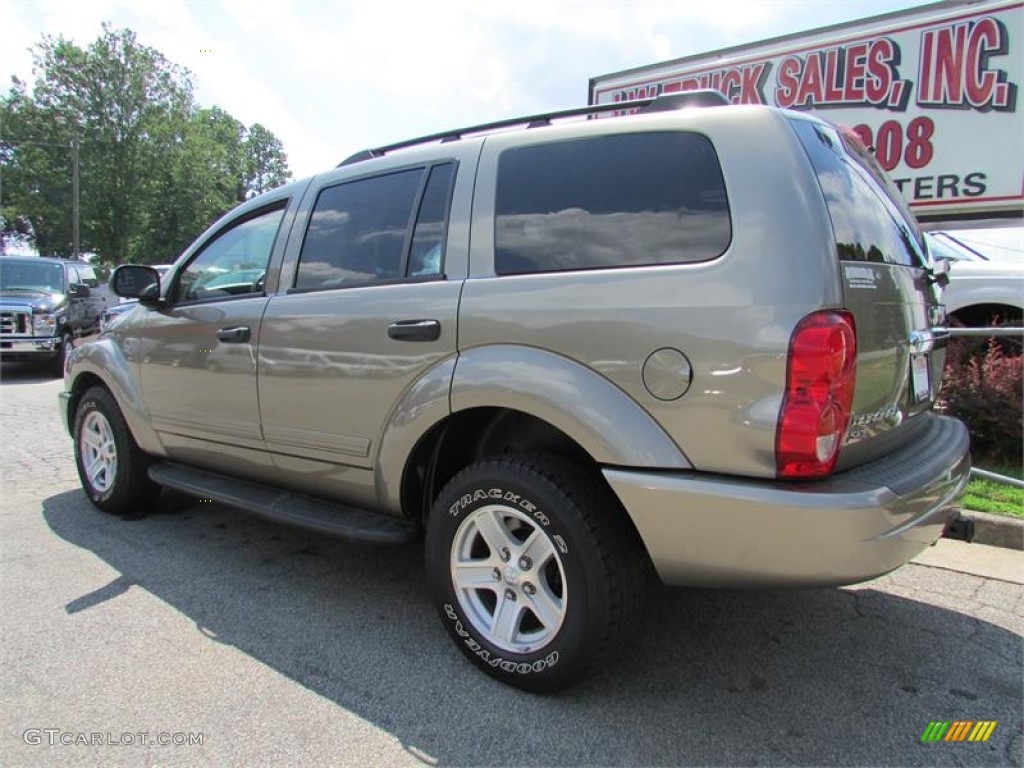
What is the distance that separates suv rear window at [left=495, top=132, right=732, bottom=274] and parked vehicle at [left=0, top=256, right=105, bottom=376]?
10.2 metres

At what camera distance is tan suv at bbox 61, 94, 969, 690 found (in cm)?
199

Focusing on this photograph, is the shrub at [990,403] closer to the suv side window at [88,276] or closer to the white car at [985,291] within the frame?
the white car at [985,291]

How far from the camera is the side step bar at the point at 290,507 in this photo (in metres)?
2.86

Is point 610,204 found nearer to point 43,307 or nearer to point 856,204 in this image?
point 856,204

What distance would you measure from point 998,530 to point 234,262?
449 centimetres

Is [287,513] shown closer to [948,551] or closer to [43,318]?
[948,551]

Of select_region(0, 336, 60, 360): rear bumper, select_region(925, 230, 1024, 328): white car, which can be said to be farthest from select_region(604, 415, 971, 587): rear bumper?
select_region(0, 336, 60, 360): rear bumper

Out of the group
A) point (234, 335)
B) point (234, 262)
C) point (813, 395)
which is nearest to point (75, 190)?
point (234, 262)

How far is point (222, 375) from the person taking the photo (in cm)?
351

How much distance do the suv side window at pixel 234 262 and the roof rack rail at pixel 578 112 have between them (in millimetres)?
537

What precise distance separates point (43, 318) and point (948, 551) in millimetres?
12471

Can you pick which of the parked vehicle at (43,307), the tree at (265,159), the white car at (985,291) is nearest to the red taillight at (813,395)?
the white car at (985,291)

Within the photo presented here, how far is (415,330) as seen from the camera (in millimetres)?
2691

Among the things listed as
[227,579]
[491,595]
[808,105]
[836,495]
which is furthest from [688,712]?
[808,105]
